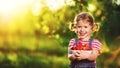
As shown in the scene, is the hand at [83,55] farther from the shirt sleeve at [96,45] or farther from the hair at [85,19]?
the hair at [85,19]

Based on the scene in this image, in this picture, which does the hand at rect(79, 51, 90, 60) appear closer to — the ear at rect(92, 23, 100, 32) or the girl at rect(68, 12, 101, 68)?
the girl at rect(68, 12, 101, 68)

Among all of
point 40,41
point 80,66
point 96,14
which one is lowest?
point 80,66

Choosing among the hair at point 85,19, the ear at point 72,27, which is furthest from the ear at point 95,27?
the ear at point 72,27

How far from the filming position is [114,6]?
3.07 metres

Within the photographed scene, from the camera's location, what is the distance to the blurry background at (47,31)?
3.03 meters

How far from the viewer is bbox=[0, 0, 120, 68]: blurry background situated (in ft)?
9.95

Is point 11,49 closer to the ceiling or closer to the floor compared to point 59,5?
closer to the floor

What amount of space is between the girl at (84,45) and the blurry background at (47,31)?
7cm

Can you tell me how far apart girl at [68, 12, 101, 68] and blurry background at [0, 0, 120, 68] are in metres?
0.07

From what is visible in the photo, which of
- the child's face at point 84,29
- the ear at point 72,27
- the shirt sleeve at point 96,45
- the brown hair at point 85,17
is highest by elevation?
the brown hair at point 85,17

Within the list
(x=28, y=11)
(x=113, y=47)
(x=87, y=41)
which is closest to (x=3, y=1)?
(x=28, y=11)

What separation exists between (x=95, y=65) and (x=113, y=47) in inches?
8.2

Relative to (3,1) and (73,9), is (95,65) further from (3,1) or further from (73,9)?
(3,1)

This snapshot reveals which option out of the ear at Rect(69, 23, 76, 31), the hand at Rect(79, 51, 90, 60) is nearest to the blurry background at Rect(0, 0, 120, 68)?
the ear at Rect(69, 23, 76, 31)
